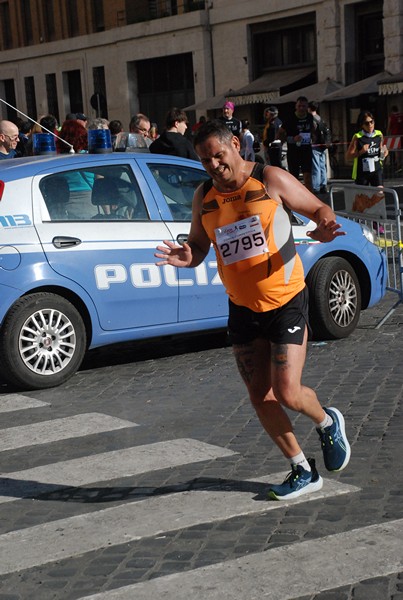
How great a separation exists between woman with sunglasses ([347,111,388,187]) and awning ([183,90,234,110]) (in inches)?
944

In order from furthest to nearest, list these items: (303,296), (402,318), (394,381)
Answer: (402,318), (394,381), (303,296)

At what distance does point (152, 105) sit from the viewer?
47.2 meters

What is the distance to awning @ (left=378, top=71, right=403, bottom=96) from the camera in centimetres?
3164

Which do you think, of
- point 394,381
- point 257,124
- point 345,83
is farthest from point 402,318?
point 257,124

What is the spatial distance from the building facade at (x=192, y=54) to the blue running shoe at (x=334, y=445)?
89.5 ft

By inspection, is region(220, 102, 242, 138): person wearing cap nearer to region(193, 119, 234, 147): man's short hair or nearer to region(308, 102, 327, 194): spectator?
region(308, 102, 327, 194): spectator

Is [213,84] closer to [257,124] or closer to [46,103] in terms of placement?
[257,124]

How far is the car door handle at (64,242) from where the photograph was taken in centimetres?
848

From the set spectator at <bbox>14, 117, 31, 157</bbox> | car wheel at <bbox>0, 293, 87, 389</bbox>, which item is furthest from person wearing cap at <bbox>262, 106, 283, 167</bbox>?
car wheel at <bbox>0, 293, 87, 389</bbox>

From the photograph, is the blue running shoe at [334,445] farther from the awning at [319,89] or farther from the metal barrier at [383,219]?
the awning at [319,89]

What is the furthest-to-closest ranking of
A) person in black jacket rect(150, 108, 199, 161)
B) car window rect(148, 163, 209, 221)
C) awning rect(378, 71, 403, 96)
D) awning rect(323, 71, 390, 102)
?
awning rect(323, 71, 390, 102)
awning rect(378, 71, 403, 96)
person in black jacket rect(150, 108, 199, 161)
car window rect(148, 163, 209, 221)

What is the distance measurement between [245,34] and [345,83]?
20.1ft

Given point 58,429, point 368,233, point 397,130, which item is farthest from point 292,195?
point 397,130

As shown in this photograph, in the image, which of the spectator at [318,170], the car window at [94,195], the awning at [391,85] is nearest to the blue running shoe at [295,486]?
the car window at [94,195]
